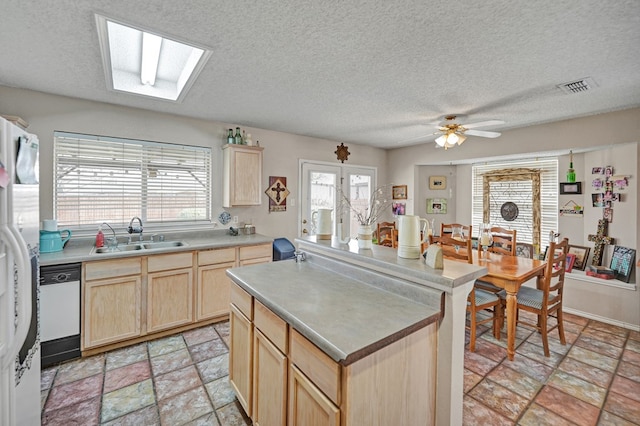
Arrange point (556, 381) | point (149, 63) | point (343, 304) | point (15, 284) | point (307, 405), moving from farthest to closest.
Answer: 1. point (149, 63)
2. point (556, 381)
3. point (343, 304)
4. point (15, 284)
5. point (307, 405)

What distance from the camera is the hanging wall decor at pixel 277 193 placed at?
4227mm

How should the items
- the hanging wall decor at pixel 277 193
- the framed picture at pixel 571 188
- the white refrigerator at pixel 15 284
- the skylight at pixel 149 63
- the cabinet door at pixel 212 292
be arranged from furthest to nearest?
the hanging wall decor at pixel 277 193
the framed picture at pixel 571 188
the cabinet door at pixel 212 292
the skylight at pixel 149 63
the white refrigerator at pixel 15 284

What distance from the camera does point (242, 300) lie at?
1.77 m

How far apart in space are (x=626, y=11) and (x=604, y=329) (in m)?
3.24

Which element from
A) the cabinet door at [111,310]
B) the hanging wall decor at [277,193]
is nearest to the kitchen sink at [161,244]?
the cabinet door at [111,310]

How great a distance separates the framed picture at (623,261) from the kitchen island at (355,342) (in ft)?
10.2

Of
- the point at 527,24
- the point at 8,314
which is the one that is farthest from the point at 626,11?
the point at 8,314

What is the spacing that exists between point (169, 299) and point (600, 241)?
202 inches

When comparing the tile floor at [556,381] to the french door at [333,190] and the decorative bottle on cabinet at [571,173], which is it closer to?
the decorative bottle on cabinet at [571,173]

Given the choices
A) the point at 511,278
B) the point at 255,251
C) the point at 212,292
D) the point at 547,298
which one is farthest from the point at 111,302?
the point at 547,298

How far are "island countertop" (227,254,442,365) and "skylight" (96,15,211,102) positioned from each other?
1.67m

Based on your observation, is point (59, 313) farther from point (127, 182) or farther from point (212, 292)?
point (127, 182)

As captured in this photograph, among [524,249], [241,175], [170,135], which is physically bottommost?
[524,249]

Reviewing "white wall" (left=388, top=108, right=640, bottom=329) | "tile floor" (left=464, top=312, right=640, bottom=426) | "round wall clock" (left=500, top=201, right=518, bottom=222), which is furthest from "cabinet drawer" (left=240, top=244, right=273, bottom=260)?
"round wall clock" (left=500, top=201, right=518, bottom=222)
